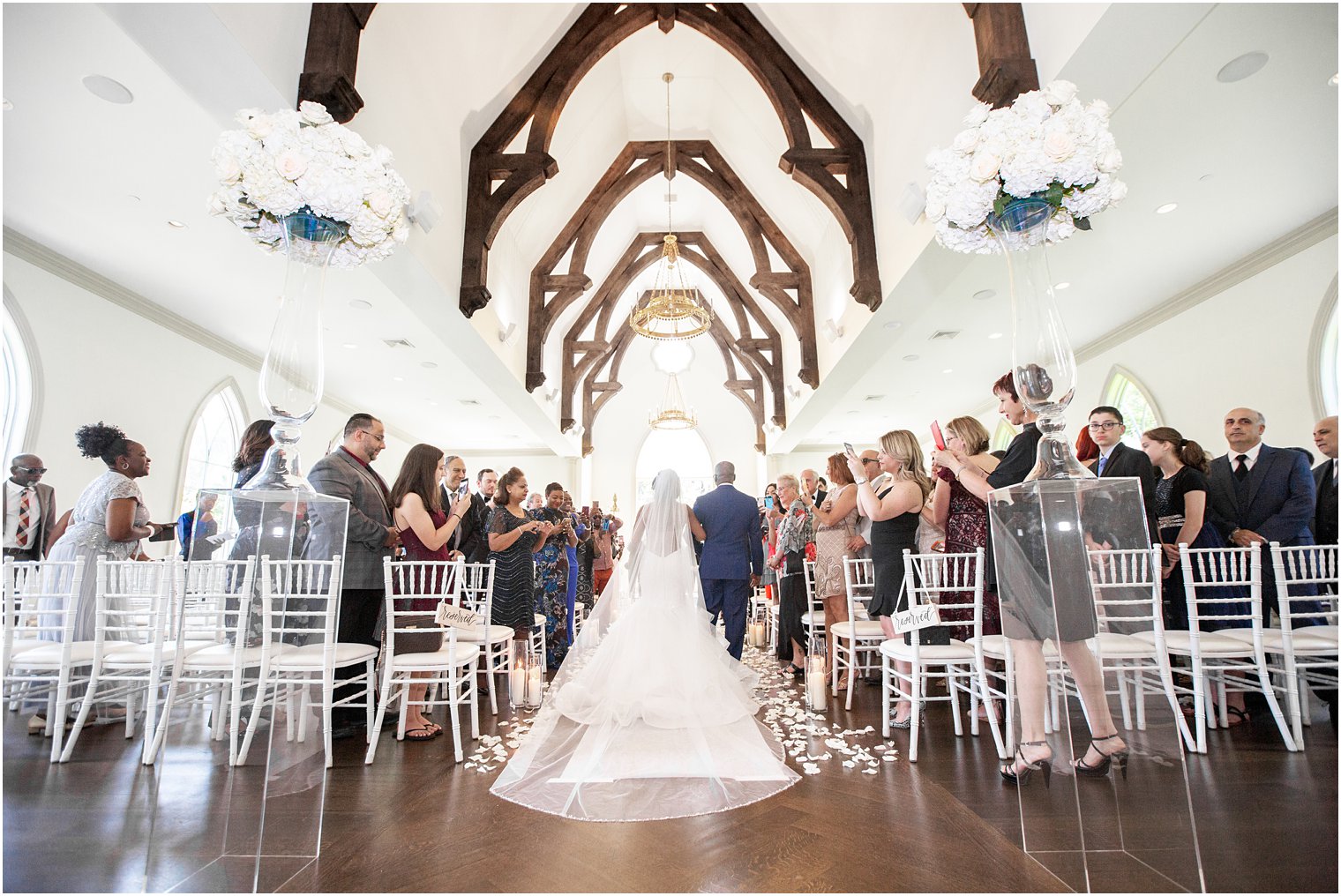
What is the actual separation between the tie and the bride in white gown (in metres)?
3.35

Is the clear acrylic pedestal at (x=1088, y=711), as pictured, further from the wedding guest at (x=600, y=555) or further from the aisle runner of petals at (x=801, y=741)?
the wedding guest at (x=600, y=555)

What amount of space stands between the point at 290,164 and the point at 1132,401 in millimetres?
8892

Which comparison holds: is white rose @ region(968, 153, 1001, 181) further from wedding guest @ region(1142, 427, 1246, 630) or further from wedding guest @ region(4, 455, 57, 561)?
wedding guest @ region(4, 455, 57, 561)

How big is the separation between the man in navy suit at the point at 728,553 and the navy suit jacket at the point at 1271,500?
242cm

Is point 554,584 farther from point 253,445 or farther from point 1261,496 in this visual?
point 1261,496

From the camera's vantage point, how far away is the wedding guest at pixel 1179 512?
2.66 m

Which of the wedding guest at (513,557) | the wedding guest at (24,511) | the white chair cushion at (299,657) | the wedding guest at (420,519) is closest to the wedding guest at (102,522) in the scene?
the wedding guest at (24,511)

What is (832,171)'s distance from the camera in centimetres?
589

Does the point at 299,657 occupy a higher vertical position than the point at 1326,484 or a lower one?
lower

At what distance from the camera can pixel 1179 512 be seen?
9.62 ft

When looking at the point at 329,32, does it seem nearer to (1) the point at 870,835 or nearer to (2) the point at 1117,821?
(1) the point at 870,835

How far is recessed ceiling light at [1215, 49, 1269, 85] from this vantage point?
329cm

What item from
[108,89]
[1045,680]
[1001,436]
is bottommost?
[1045,680]

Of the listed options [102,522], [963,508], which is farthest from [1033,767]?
[102,522]
